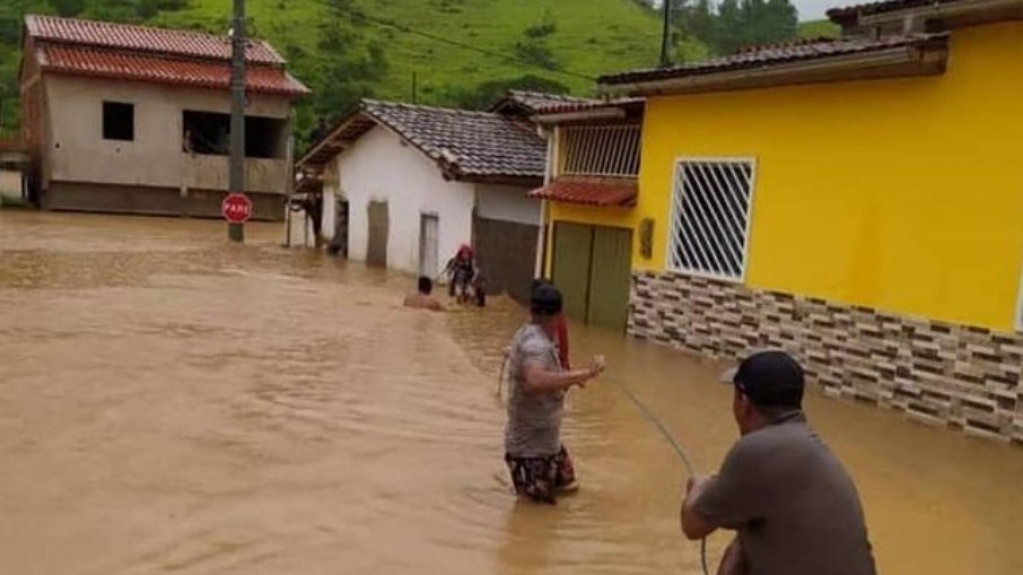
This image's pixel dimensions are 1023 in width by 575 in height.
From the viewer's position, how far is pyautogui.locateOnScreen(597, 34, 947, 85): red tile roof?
966cm

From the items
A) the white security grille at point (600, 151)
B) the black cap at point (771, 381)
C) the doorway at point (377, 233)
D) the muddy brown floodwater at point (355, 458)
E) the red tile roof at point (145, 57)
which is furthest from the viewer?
the red tile roof at point (145, 57)

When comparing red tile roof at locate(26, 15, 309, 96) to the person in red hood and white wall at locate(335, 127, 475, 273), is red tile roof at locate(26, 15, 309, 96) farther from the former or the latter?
the person in red hood

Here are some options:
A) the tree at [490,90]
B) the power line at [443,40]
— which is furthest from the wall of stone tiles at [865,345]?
the power line at [443,40]

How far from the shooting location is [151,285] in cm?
1802

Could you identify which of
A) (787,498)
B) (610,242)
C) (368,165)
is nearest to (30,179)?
(368,165)

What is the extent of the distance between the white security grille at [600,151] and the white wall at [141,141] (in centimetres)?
2134

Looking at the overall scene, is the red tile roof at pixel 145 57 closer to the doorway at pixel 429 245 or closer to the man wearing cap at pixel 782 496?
the doorway at pixel 429 245

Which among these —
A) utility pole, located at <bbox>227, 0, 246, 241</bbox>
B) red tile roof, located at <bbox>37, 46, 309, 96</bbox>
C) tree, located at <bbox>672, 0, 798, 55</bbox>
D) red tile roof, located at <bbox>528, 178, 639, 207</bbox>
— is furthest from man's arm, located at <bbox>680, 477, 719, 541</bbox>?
tree, located at <bbox>672, 0, 798, 55</bbox>

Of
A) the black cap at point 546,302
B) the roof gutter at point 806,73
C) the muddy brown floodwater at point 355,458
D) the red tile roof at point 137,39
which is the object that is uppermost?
the red tile roof at point 137,39

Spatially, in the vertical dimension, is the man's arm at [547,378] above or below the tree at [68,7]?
below

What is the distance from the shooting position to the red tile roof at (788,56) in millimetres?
9656

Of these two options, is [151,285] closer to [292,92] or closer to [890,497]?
[890,497]

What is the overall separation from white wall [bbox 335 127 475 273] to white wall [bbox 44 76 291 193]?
36.2 feet

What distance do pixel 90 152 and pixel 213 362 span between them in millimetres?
25138
